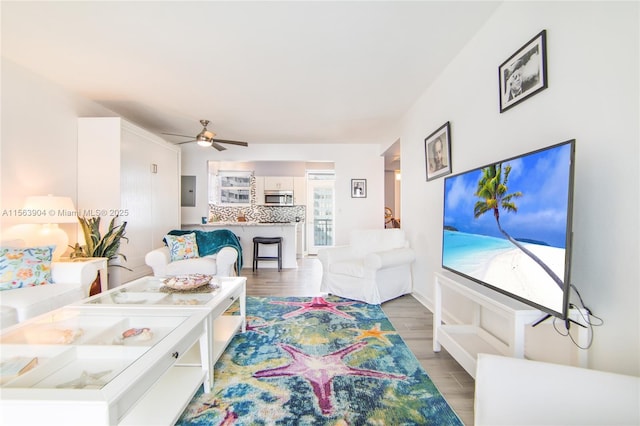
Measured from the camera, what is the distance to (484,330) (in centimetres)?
186

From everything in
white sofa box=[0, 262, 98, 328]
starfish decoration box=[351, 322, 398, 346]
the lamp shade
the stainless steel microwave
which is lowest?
starfish decoration box=[351, 322, 398, 346]

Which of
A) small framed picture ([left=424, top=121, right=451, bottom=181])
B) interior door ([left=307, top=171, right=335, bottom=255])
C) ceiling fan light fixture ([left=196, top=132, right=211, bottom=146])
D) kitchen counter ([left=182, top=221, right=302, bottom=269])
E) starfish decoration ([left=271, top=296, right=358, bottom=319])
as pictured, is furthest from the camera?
interior door ([left=307, top=171, right=335, bottom=255])

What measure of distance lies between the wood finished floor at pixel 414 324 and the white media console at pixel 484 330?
0.53 feet

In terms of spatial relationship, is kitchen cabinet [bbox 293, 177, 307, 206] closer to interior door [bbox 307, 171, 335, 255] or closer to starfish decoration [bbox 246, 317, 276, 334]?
interior door [bbox 307, 171, 335, 255]

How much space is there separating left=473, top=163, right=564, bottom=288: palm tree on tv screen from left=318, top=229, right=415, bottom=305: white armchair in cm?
153

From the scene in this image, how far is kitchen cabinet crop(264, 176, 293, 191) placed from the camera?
7.14m

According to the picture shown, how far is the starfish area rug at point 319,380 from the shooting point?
136cm

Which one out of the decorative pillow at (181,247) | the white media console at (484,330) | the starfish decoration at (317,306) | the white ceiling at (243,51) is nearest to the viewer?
the white media console at (484,330)

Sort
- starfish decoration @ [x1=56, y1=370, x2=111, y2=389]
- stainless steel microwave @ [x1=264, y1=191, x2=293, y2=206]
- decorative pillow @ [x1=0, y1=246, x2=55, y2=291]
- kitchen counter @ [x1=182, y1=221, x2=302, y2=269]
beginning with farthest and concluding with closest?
stainless steel microwave @ [x1=264, y1=191, x2=293, y2=206], kitchen counter @ [x1=182, y1=221, x2=302, y2=269], decorative pillow @ [x1=0, y1=246, x2=55, y2=291], starfish decoration @ [x1=56, y1=370, x2=111, y2=389]

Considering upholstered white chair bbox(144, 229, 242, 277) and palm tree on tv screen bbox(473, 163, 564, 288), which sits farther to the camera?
upholstered white chair bbox(144, 229, 242, 277)

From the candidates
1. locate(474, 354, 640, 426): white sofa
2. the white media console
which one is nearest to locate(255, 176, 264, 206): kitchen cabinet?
the white media console

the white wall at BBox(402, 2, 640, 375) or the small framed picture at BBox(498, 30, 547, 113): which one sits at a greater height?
the small framed picture at BBox(498, 30, 547, 113)

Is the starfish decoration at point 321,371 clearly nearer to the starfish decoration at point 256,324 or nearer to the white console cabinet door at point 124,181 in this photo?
the starfish decoration at point 256,324

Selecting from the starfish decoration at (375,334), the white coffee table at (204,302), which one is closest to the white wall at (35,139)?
the white coffee table at (204,302)
